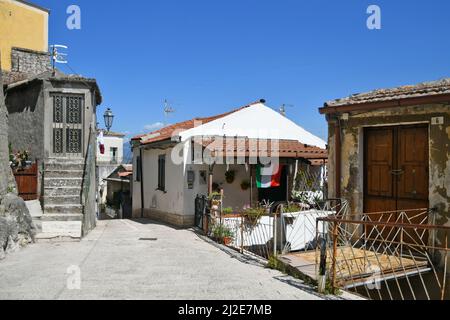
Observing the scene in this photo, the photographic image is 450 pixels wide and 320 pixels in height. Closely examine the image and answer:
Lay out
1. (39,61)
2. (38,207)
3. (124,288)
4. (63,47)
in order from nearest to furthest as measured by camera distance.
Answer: (124,288)
(38,207)
(63,47)
(39,61)

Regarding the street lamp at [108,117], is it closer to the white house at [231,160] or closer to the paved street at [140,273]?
the white house at [231,160]

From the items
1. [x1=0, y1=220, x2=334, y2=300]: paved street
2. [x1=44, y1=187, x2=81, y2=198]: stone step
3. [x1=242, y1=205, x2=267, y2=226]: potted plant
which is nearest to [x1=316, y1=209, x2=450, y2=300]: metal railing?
[x1=0, y1=220, x2=334, y2=300]: paved street

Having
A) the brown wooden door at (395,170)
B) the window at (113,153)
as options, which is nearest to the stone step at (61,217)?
the brown wooden door at (395,170)

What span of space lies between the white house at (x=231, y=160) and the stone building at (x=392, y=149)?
4468 millimetres

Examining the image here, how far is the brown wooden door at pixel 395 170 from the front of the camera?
7809mm

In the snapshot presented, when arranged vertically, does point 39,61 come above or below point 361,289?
above

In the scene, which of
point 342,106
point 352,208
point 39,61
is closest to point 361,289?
point 352,208

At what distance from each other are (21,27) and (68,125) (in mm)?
10144

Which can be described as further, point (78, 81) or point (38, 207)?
point (78, 81)

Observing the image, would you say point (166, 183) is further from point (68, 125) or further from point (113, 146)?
point (113, 146)

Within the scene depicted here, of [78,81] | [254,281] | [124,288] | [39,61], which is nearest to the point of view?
[124,288]

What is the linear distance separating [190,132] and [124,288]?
8.78 metres

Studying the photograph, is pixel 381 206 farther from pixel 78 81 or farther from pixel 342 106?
pixel 78 81
